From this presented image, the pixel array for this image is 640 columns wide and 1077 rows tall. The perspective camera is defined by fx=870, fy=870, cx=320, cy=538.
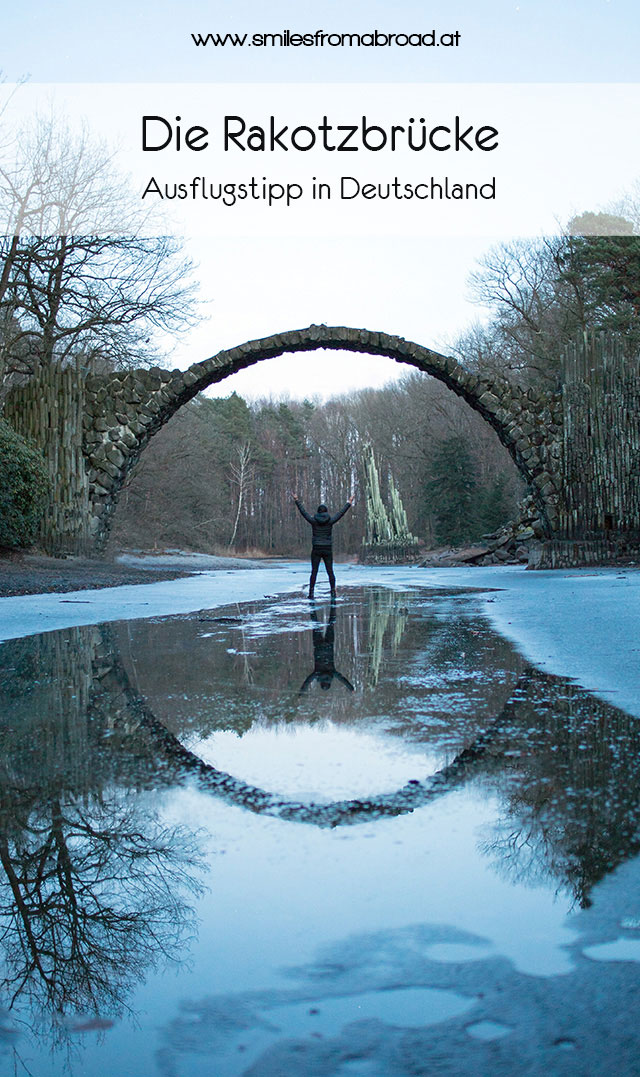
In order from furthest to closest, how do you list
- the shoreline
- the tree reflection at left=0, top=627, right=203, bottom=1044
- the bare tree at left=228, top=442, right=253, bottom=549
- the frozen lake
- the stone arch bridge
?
the bare tree at left=228, top=442, right=253, bottom=549 → the stone arch bridge → the shoreline → the tree reflection at left=0, top=627, right=203, bottom=1044 → the frozen lake

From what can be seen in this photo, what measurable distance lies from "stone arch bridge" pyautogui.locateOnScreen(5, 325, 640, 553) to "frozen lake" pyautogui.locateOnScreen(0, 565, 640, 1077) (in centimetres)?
1559

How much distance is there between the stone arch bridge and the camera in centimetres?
1953

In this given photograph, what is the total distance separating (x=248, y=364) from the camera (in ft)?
68.3

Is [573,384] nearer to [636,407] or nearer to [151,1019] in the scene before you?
[636,407]

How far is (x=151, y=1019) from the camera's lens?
1364 mm

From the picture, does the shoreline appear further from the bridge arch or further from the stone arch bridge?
the bridge arch

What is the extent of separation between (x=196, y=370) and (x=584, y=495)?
925 centimetres

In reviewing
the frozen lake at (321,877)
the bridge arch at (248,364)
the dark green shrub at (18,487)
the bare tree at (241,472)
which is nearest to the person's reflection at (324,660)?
the frozen lake at (321,877)

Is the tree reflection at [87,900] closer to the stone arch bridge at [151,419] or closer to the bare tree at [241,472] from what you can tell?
the stone arch bridge at [151,419]

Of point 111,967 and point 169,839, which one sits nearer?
point 111,967

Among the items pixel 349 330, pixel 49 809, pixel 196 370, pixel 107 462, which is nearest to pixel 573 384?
pixel 349 330

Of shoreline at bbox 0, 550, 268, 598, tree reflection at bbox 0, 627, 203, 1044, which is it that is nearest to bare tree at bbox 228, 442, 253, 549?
shoreline at bbox 0, 550, 268, 598

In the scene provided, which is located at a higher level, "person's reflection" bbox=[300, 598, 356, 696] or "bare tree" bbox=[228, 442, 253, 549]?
"bare tree" bbox=[228, 442, 253, 549]

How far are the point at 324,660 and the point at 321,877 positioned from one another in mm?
3619
